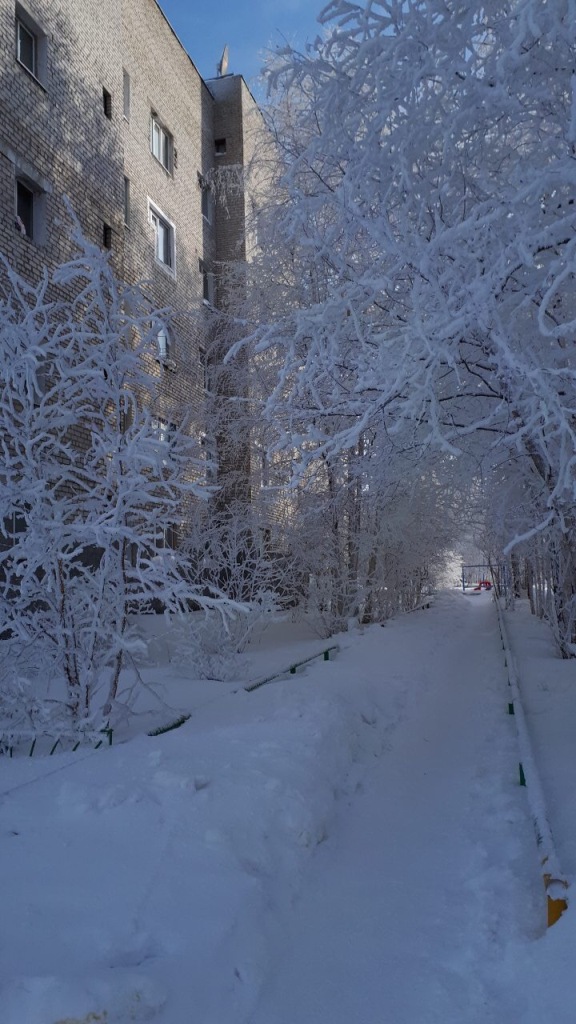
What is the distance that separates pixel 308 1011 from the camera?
105 inches

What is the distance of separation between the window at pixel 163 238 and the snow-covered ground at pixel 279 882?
1411cm

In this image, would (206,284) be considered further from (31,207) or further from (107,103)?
(31,207)

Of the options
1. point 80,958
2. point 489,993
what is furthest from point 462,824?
point 80,958

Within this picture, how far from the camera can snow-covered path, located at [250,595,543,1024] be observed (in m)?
2.74

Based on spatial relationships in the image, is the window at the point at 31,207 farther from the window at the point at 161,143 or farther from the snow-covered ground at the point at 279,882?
the snow-covered ground at the point at 279,882

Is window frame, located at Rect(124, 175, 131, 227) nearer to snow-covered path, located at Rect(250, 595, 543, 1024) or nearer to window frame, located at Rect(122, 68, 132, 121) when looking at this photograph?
window frame, located at Rect(122, 68, 132, 121)

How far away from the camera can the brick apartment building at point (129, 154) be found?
38.5 ft

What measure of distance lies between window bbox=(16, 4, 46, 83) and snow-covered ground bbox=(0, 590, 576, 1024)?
11.1m

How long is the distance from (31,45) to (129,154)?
402cm

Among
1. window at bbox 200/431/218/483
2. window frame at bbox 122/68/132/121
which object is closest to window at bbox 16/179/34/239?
window at bbox 200/431/218/483

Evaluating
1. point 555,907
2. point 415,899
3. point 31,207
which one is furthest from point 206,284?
point 555,907

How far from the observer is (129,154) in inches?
641

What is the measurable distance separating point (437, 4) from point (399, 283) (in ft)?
5.37

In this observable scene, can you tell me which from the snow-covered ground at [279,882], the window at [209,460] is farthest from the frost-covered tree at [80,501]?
the snow-covered ground at [279,882]
